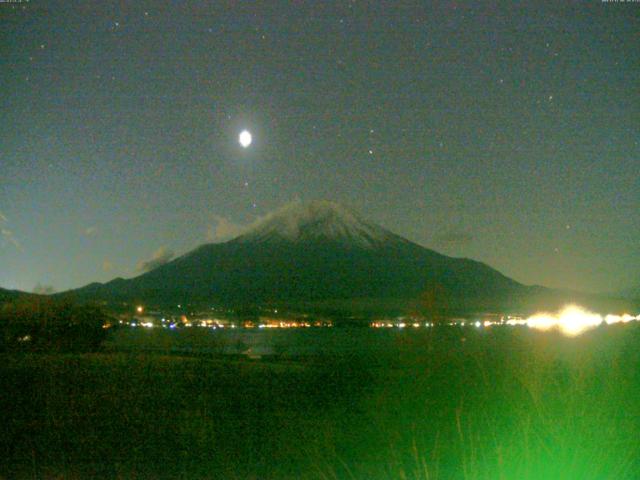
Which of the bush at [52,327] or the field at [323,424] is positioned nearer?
the field at [323,424]

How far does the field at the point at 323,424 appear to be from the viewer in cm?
988

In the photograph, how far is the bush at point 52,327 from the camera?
123ft

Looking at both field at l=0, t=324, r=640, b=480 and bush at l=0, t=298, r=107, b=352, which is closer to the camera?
field at l=0, t=324, r=640, b=480

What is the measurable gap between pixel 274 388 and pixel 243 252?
402 feet

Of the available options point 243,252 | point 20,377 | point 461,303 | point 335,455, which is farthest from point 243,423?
point 243,252

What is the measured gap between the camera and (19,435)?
40.4 feet

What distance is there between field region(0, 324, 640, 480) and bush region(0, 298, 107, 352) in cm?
1573

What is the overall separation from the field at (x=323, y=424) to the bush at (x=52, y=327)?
15728 millimetres

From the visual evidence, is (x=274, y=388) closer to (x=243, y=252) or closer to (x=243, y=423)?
(x=243, y=423)

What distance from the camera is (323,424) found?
565 inches

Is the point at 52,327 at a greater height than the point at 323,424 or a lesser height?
greater

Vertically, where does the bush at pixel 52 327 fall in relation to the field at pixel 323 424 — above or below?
above

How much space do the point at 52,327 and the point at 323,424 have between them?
26533mm

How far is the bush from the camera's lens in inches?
1481
